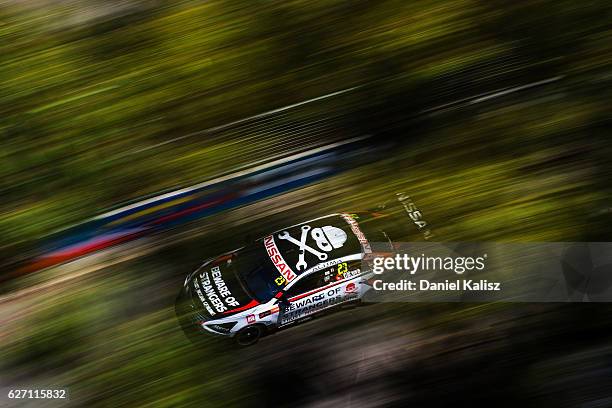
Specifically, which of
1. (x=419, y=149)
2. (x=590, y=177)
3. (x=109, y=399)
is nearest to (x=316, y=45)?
(x=419, y=149)

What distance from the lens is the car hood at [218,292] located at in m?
7.93

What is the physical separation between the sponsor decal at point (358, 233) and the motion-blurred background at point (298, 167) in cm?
42

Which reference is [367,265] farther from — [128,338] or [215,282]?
[128,338]

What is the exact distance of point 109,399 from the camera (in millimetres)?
6574

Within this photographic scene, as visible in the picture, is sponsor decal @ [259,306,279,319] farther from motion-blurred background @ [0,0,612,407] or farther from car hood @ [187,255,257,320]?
motion-blurred background @ [0,0,612,407]

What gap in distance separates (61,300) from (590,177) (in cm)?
691

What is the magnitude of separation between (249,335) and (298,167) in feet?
9.77

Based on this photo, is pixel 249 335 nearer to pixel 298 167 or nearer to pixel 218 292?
pixel 218 292

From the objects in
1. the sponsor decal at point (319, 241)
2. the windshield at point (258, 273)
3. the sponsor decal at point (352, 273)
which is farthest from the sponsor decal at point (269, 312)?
the sponsor decal at point (352, 273)

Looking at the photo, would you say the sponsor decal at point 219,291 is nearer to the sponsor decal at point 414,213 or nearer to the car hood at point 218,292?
the car hood at point 218,292

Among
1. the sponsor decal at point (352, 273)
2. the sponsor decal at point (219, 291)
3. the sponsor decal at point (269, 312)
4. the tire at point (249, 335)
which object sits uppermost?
the sponsor decal at point (219, 291)

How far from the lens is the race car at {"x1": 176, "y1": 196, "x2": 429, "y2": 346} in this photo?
7961 millimetres

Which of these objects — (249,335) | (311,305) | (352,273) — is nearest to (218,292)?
(249,335)

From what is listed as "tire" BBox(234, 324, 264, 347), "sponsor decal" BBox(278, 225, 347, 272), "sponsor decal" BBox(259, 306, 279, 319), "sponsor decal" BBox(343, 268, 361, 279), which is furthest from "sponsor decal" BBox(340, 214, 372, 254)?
"tire" BBox(234, 324, 264, 347)
